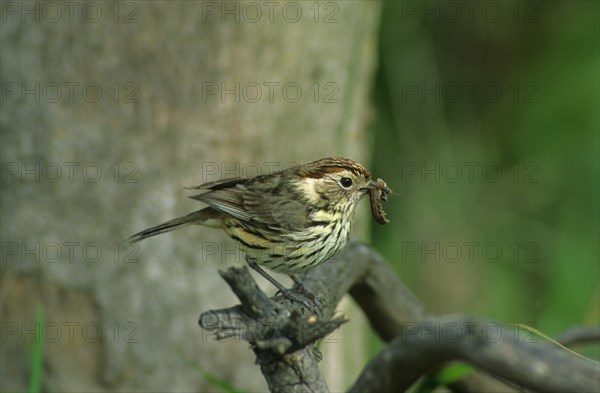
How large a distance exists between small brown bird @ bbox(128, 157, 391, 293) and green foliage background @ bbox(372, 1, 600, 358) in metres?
3.94

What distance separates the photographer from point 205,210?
14.7ft

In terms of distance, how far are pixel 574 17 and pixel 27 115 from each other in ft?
17.1

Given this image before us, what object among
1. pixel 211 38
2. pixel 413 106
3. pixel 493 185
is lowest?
pixel 493 185

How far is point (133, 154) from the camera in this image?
5.32 metres

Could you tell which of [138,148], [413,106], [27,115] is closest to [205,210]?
[138,148]

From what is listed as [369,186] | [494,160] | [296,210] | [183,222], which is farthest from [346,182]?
[494,160]

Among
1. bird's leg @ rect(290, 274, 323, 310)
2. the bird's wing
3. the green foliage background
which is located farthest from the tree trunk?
the green foliage background

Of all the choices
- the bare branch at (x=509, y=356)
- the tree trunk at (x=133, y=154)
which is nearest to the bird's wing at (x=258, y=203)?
the tree trunk at (x=133, y=154)

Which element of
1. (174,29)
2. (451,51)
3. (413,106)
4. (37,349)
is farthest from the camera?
(451,51)

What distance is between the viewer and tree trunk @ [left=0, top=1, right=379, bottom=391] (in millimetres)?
5195

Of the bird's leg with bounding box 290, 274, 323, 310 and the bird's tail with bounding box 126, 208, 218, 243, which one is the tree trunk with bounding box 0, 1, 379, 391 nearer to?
the bird's tail with bounding box 126, 208, 218, 243

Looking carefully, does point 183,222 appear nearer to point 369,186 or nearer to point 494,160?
point 369,186

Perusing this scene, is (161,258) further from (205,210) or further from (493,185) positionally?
(493,185)

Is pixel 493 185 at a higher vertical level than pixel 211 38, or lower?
lower
